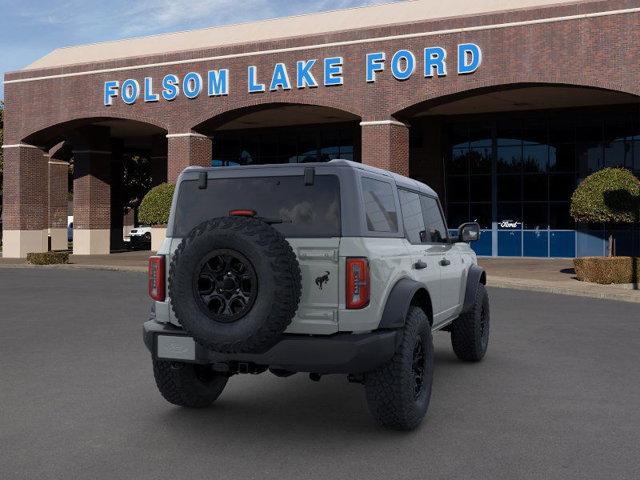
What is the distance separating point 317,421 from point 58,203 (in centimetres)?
3820

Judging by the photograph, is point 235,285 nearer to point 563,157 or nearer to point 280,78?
point 280,78

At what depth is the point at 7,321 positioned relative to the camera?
12.8m

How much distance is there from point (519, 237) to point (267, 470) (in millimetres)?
30249

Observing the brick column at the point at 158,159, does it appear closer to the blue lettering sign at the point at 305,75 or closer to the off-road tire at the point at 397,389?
the blue lettering sign at the point at 305,75

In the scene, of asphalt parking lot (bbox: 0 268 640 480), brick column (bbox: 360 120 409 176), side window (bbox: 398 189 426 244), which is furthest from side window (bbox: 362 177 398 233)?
brick column (bbox: 360 120 409 176)

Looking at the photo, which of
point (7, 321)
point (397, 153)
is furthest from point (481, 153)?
point (7, 321)

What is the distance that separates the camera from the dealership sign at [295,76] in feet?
89.4

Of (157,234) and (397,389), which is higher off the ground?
(157,234)

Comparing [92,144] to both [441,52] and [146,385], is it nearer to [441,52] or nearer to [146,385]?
[441,52]

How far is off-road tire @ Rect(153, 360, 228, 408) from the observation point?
6426 millimetres

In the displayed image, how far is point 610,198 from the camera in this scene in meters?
22.3

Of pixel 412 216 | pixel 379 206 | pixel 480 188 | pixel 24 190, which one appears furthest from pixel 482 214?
pixel 379 206

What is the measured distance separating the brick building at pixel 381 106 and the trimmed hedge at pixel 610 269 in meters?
6.71

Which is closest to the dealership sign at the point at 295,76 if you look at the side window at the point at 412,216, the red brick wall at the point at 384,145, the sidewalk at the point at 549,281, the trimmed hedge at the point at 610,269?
the red brick wall at the point at 384,145
